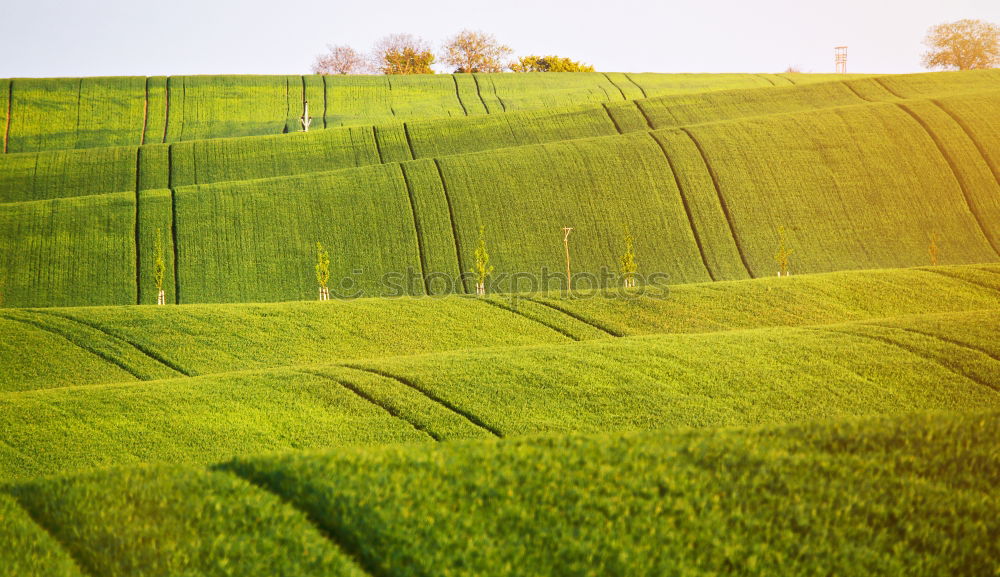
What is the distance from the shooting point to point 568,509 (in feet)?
25.0

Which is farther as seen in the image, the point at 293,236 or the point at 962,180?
the point at 962,180

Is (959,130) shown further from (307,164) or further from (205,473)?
(205,473)

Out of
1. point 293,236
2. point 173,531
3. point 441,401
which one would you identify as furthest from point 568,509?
point 293,236

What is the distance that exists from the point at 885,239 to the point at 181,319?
36.3 meters

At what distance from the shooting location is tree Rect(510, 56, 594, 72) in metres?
110

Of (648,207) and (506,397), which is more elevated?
(648,207)

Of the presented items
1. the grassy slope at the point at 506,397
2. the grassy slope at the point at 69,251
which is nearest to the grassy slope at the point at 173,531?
the grassy slope at the point at 506,397

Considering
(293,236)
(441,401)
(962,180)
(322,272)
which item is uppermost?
(962,180)

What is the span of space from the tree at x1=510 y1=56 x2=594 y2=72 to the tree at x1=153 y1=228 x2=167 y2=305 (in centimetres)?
7679

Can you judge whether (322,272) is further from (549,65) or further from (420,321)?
(549,65)

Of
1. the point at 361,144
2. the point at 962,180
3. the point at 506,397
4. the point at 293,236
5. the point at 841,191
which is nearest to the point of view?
the point at 506,397

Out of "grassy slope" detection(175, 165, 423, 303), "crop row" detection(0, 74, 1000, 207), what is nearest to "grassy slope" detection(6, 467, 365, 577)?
"grassy slope" detection(175, 165, 423, 303)

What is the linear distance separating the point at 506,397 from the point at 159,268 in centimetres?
2660

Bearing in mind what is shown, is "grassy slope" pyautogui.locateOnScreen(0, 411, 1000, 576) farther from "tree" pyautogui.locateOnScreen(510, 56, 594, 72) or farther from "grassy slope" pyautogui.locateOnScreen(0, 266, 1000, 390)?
"tree" pyautogui.locateOnScreen(510, 56, 594, 72)
